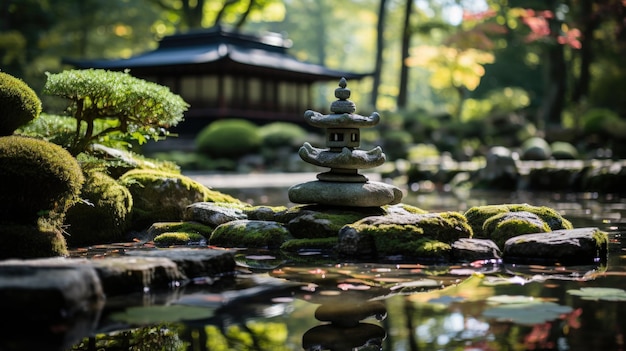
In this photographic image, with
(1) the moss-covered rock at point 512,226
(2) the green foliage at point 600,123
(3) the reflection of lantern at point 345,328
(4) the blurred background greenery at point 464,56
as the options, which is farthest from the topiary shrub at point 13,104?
(2) the green foliage at point 600,123

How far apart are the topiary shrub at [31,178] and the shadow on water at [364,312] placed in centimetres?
208

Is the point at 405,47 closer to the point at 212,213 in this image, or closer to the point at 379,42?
the point at 379,42

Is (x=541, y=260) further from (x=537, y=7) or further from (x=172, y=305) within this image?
(x=537, y=7)

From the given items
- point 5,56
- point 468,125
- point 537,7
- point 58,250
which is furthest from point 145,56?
point 58,250

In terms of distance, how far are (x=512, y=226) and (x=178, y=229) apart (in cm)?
444

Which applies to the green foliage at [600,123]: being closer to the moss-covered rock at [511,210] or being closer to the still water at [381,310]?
the moss-covered rock at [511,210]

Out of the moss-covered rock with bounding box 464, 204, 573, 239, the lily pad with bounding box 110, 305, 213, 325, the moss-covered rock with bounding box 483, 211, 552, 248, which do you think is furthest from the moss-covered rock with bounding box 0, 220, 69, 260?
the moss-covered rock with bounding box 464, 204, 573, 239

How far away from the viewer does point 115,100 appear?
10227 millimetres

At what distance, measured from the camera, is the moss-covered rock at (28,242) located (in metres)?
7.46

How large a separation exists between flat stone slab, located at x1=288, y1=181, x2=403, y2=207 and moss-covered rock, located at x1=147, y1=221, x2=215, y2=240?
130 cm

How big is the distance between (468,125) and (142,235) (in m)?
29.3

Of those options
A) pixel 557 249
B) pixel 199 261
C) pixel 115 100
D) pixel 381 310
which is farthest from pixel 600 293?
pixel 115 100

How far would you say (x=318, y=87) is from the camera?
84875mm

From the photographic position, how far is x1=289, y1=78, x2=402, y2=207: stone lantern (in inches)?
389
